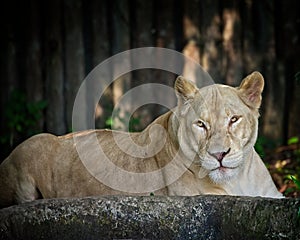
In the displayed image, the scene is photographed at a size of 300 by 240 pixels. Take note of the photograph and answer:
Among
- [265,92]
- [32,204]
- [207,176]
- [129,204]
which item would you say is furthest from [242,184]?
[265,92]

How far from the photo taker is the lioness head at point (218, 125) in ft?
17.4

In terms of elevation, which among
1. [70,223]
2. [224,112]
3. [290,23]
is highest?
[290,23]

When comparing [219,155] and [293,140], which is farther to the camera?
[293,140]

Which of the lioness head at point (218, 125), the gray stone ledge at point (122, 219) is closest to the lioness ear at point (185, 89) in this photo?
the lioness head at point (218, 125)

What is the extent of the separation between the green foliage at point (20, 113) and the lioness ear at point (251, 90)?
4.30m

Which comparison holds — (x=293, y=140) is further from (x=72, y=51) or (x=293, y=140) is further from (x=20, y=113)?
(x=20, y=113)

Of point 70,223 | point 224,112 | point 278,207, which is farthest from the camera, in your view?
point 224,112

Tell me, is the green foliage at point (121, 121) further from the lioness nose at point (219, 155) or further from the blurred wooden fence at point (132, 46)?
the lioness nose at point (219, 155)

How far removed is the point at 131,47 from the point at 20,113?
149 centimetres

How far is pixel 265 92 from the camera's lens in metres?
9.59

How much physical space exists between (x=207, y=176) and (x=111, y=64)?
407cm

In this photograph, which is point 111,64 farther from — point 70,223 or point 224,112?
point 70,223

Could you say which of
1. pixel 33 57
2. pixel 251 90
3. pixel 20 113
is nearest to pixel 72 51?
pixel 33 57

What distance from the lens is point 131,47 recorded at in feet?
31.3
